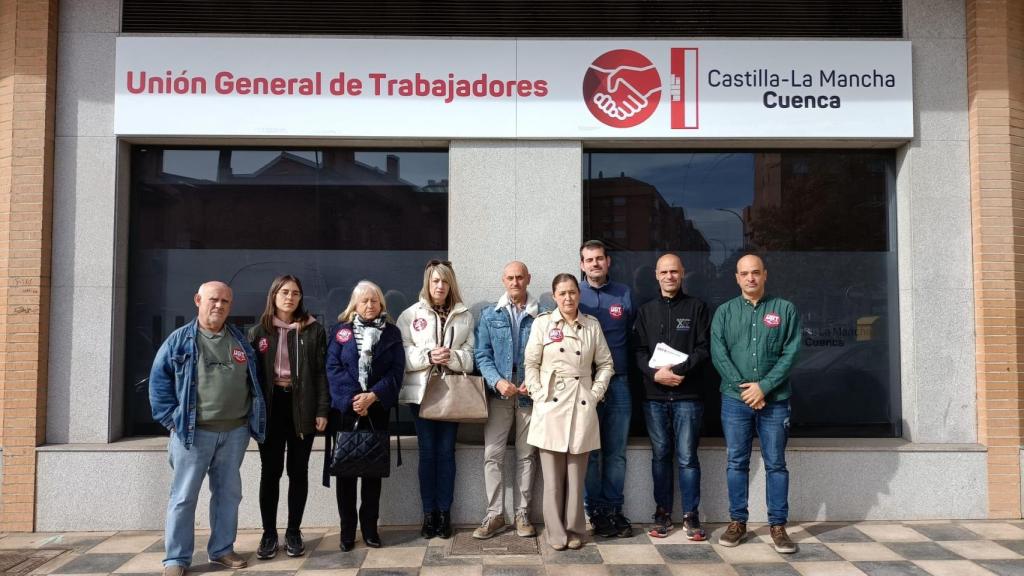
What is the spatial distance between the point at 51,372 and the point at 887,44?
7.45 m

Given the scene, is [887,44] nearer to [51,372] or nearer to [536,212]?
[536,212]

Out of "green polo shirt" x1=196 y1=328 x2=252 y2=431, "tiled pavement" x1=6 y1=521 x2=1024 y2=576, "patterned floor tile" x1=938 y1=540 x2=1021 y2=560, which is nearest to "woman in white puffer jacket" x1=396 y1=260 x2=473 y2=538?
"tiled pavement" x1=6 y1=521 x2=1024 y2=576

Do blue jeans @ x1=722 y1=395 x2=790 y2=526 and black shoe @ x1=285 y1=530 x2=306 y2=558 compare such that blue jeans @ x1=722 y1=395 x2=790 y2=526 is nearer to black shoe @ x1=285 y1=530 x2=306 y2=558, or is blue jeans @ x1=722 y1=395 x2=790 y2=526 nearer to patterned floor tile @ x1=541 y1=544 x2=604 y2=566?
patterned floor tile @ x1=541 y1=544 x2=604 y2=566

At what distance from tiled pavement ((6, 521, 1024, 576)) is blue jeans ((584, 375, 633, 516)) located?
0.30 metres

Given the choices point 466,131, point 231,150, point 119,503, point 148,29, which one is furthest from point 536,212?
point 119,503

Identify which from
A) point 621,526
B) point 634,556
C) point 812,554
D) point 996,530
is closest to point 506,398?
point 621,526

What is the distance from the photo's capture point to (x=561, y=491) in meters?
4.64

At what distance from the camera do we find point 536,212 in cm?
557

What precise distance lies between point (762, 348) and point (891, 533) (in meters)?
1.81

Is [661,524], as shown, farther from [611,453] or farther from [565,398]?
[565,398]

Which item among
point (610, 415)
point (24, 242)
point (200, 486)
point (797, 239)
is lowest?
point (200, 486)

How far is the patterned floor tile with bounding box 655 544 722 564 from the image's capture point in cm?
444

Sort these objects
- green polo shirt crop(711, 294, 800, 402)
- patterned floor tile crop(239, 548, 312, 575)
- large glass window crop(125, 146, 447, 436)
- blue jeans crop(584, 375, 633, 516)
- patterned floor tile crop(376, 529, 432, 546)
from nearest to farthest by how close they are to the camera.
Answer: patterned floor tile crop(239, 548, 312, 575)
green polo shirt crop(711, 294, 800, 402)
patterned floor tile crop(376, 529, 432, 546)
blue jeans crop(584, 375, 633, 516)
large glass window crop(125, 146, 447, 436)

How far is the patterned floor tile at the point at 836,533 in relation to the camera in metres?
4.85
